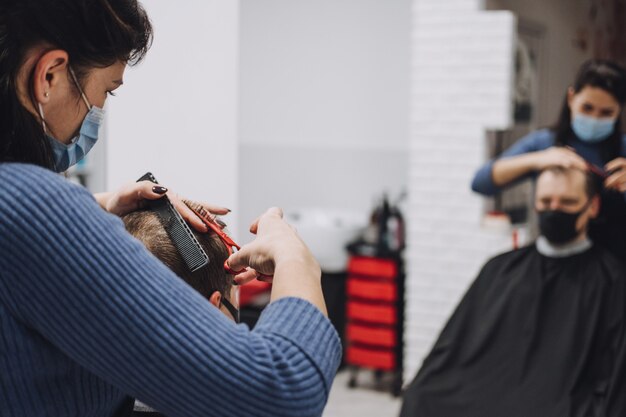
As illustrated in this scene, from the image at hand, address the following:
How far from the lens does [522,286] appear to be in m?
2.98

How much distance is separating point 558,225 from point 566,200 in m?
0.10

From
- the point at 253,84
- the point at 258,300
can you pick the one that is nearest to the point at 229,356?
the point at 258,300

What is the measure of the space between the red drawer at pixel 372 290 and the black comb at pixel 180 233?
3314 millimetres

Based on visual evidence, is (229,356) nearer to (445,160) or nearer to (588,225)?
(588,225)

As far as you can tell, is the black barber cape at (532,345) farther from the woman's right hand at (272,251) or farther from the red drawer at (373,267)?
the woman's right hand at (272,251)

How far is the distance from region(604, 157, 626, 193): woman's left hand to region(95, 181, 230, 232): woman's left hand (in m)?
2.12

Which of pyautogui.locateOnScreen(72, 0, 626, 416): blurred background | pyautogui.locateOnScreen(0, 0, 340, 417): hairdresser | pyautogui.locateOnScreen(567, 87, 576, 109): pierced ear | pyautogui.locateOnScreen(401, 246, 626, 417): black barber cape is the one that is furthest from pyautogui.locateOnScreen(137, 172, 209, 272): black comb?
pyautogui.locateOnScreen(567, 87, 576, 109): pierced ear

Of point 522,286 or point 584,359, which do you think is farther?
point 522,286

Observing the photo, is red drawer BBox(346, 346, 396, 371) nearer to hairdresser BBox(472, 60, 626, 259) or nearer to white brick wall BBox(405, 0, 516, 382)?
white brick wall BBox(405, 0, 516, 382)

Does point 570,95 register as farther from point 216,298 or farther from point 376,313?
point 216,298

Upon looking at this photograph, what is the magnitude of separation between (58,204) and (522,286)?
8.28 feet

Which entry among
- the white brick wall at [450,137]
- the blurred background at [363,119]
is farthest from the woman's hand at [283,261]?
the white brick wall at [450,137]

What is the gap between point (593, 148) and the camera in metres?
3.04

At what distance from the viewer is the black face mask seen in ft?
9.31
